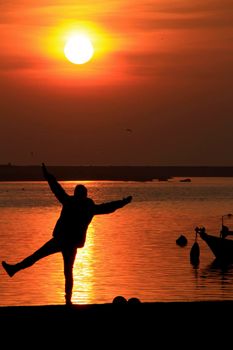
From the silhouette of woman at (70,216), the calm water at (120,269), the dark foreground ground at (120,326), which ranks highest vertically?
the calm water at (120,269)

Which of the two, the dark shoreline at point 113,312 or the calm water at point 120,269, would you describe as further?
the calm water at point 120,269

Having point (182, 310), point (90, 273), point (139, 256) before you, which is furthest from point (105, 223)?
point (182, 310)

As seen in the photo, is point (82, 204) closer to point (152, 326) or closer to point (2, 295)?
point (152, 326)

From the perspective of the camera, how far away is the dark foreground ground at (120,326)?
12562mm

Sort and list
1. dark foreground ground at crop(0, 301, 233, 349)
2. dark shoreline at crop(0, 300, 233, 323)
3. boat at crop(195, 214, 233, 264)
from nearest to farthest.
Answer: dark foreground ground at crop(0, 301, 233, 349), dark shoreline at crop(0, 300, 233, 323), boat at crop(195, 214, 233, 264)

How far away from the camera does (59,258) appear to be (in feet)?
192

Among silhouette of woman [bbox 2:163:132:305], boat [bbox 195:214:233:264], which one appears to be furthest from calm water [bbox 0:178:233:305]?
silhouette of woman [bbox 2:163:132:305]

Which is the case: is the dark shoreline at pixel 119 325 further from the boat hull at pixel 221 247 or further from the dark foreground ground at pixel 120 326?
the boat hull at pixel 221 247

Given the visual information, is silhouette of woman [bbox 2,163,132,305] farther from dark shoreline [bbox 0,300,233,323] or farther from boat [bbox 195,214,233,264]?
boat [bbox 195,214,233,264]

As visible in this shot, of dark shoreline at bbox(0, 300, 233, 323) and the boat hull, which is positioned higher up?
the boat hull

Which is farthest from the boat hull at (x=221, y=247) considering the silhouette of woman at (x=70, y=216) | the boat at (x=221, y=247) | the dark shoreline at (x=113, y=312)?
the silhouette of woman at (x=70, y=216)

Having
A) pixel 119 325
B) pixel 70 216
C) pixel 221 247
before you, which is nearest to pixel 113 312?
pixel 119 325

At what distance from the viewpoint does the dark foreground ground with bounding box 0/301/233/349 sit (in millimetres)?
12562

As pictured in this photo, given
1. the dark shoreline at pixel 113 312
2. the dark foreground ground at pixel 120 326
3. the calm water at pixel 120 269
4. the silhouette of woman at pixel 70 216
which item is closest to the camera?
the dark foreground ground at pixel 120 326
